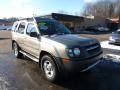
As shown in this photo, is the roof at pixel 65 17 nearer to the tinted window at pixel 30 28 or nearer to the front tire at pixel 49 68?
the tinted window at pixel 30 28

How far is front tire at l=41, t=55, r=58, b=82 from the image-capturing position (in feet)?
18.7

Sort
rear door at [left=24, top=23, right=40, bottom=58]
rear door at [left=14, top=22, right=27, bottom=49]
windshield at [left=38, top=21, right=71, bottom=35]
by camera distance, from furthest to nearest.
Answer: rear door at [left=14, top=22, right=27, bottom=49] → windshield at [left=38, top=21, right=71, bottom=35] → rear door at [left=24, top=23, right=40, bottom=58]

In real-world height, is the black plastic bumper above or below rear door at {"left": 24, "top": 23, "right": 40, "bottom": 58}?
below

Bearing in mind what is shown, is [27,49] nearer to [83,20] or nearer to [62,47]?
[62,47]

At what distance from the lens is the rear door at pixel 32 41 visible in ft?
21.7

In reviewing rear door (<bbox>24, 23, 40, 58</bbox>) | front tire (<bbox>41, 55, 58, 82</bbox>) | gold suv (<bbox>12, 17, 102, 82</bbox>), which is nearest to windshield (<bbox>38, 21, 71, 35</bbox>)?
gold suv (<bbox>12, 17, 102, 82</bbox>)

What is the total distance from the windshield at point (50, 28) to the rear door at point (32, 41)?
0.23 m

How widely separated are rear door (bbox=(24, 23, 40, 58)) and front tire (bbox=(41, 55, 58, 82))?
22.4 inches

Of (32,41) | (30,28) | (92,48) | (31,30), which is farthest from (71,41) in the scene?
(30,28)

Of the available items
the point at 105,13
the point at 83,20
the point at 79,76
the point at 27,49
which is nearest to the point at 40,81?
the point at 79,76

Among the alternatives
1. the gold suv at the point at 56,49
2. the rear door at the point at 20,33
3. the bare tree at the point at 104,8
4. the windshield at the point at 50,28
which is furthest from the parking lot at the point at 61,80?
the bare tree at the point at 104,8

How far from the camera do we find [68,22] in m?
47.5

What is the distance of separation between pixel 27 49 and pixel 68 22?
4048cm

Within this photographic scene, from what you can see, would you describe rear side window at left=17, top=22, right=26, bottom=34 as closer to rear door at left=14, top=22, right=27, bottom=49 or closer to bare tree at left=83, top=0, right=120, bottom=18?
rear door at left=14, top=22, right=27, bottom=49
